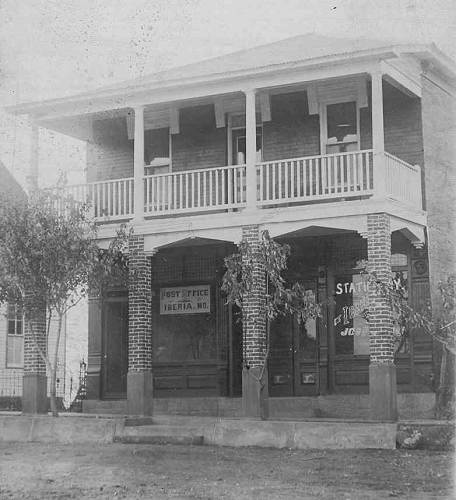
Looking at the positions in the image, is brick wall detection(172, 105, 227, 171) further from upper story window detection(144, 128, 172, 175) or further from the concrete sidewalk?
the concrete sidewalk

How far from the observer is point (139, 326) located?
61.1ft

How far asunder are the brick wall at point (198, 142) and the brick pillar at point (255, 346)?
11.4ft

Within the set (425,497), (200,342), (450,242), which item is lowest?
(425,497)

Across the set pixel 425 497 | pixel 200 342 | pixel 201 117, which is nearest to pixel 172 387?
pixel 200 342

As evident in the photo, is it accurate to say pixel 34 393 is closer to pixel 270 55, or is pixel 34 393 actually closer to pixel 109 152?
pixel 109 152

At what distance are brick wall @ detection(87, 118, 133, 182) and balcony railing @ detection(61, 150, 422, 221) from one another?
28.4 inches

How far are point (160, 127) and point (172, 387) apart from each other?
5604 mm

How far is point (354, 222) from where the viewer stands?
17062 mm

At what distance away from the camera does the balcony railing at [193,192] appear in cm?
1825

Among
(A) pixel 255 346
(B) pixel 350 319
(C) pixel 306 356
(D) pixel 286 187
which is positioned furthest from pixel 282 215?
(C) pixel 306 356

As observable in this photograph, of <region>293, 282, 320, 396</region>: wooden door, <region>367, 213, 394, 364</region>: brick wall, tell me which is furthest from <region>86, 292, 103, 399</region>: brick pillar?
<region>367, 213, 394, 364</region>: brick wall

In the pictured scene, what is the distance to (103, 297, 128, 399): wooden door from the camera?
21.3 metres

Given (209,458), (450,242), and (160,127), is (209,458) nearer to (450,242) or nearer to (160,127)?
(450,242)

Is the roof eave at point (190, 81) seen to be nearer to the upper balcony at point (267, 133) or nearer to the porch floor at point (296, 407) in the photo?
the upper balcony at point (267, 133)
